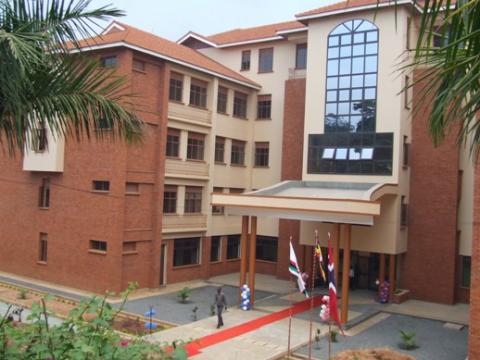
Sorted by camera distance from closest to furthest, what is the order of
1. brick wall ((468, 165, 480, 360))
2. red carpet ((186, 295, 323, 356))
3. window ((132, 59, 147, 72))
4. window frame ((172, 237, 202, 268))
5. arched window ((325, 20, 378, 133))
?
brick wall ((468, 165, 480, 360)) < red carpet ((186, 295, 323, 356)) < window ((132, 59, 147, 72)) < arched window ((325, 20, 378, 133)) < window frame ((172, 237, 202, 268))

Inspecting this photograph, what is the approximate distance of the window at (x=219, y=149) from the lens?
25.9m

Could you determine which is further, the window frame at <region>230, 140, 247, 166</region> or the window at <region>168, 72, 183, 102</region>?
the window frame at <region>230, 140, 247, 166</region>

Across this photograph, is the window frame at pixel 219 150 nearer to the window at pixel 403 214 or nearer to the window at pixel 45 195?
the window at pixel 45 195

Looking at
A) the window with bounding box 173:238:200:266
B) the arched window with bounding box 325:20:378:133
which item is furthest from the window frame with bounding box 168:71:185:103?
the arched window with bounding box 325:20:378:133

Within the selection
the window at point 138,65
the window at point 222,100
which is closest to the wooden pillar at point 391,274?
the window at point 222,100

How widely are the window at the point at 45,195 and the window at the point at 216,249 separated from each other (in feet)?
26.7

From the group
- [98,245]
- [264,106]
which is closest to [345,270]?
[98,245]

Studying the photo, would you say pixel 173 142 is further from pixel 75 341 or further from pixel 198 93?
pixel 75 341

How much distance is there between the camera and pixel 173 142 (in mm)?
23406

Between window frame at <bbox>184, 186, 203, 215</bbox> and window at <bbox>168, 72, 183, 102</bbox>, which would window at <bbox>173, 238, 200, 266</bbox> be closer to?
window frame at <bbox>184, 186, 203, 215</bbox>

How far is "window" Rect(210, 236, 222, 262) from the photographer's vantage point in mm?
26188

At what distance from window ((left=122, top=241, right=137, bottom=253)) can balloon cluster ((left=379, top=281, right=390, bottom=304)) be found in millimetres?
10239

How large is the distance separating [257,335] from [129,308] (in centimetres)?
545

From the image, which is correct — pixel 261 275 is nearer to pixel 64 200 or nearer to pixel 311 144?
pixel 311 144
